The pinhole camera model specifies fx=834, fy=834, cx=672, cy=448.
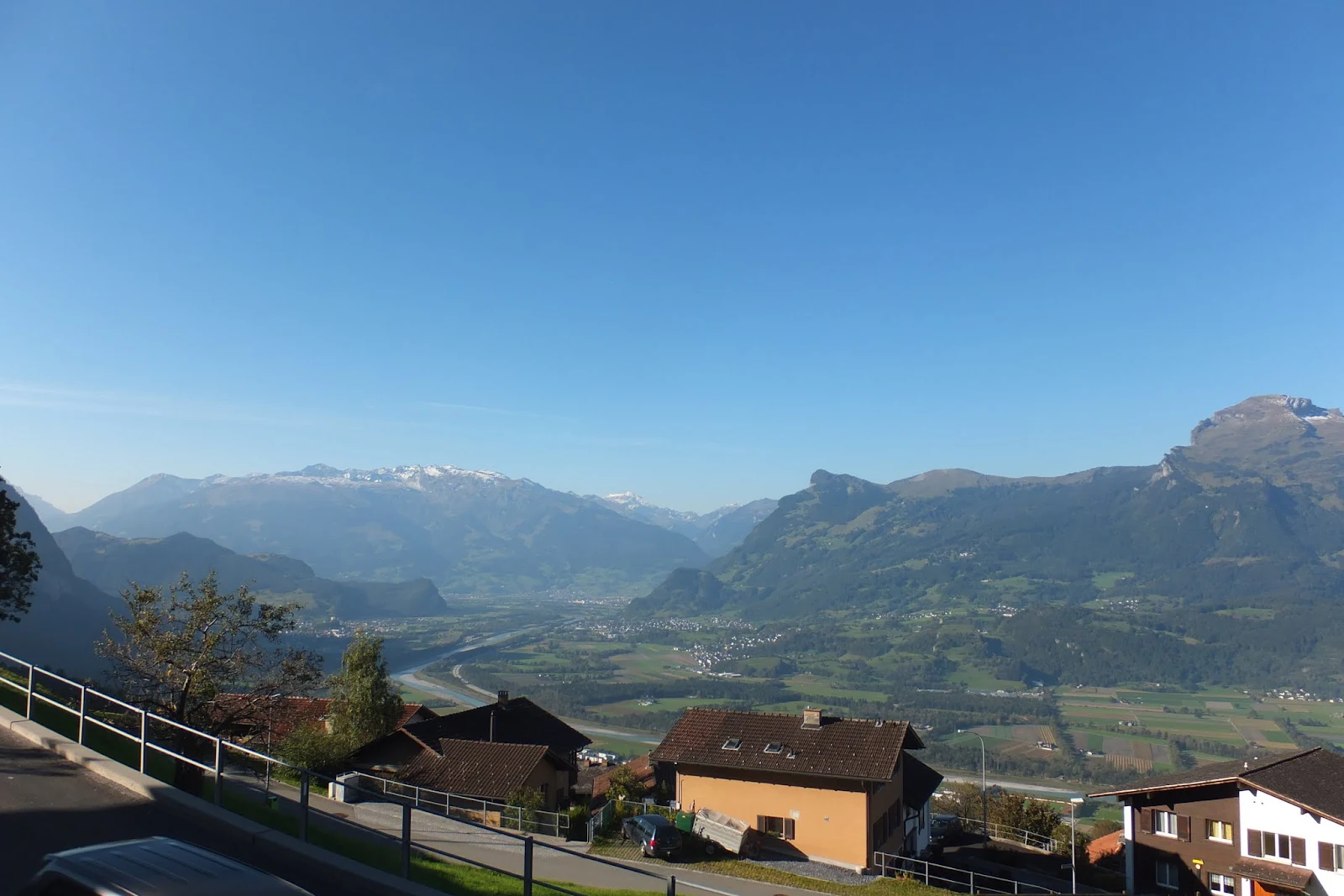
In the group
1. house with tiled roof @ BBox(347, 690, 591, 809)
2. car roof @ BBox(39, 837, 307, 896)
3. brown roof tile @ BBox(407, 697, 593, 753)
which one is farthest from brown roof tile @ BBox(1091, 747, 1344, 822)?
car roof @ BBox(39, 837, 307, 896)

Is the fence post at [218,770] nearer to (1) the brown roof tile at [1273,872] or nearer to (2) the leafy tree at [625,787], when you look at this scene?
(2) the leafy tree at [625,787]


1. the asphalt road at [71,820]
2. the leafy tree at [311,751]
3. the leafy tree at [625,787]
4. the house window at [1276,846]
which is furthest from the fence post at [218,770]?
the house window at [1276,846]

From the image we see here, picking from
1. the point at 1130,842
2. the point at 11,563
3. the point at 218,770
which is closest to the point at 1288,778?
the point at 1130,842

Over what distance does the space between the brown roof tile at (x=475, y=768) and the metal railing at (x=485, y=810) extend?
0.41m

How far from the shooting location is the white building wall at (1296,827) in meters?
26.0

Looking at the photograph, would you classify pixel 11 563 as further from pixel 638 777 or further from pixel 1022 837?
pixel 1022 837

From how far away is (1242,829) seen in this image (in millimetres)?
28203

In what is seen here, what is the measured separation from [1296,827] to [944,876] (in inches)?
459

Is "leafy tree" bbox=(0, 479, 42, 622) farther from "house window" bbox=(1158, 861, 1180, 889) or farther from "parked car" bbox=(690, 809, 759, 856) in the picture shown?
"house window" bbox=(1158, 861, 1180, 889)

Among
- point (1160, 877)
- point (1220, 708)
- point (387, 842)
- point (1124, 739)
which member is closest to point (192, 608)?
point (387, 842)

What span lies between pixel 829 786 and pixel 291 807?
69.0 ft

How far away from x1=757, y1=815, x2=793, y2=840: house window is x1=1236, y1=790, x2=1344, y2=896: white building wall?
49.5 feet

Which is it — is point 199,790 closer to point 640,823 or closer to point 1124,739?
point 640,823

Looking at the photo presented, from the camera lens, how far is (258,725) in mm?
25703
